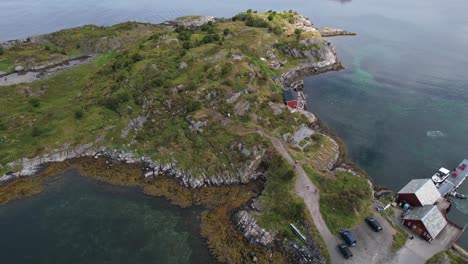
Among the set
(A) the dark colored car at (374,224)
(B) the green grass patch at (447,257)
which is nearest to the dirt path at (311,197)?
(A) the dark colored car at (374,224)

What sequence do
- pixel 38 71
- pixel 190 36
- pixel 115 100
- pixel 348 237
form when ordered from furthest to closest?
pixel 190 36, pixel 38 71, pixel 115 100, pixel 348 237

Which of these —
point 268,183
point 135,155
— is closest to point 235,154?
point 268,183

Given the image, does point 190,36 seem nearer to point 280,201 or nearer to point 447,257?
point 280,201

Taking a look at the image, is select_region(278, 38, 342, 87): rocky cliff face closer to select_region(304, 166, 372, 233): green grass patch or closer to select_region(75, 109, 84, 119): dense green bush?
select_region(304, 166, 372, 233): green grass patch

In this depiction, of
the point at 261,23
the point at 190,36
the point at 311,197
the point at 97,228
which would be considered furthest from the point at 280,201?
the point at 261,23

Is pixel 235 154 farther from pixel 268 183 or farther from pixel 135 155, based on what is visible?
pixel 135 155

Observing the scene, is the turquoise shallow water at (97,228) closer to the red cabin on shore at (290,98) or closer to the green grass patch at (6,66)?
the red cabin on shore at (290,98)
